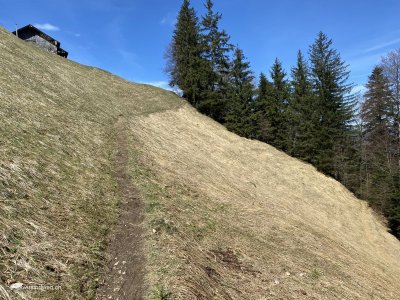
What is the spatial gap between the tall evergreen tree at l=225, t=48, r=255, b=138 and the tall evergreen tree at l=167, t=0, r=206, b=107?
397 centimetres

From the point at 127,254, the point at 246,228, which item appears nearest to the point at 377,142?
the point at 246,228

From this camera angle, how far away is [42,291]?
546 centimetres

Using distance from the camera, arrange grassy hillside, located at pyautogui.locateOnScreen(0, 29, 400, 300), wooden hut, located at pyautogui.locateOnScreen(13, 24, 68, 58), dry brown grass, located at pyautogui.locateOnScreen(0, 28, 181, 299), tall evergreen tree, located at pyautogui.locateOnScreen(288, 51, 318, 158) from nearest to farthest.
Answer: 1. dry brown grass, located at pyautogui.locateOnScreen(0, 28, 181, 299)
2. grassy hillside, located at pyautogui.locateOnScreen(0, 29, 400, 300)
3. tall evergreen tree, located at pyautogui.locateOnScreen(288, 51, 318, 158)
4. wooden hut, located at pyautogui.locateOnScreen(13, 24, 68, 58)

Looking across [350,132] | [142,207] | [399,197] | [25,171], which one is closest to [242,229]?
[142,207]

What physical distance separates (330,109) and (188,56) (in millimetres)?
18646

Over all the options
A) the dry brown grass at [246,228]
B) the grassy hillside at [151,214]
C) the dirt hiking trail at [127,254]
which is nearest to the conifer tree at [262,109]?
the dry brown grass at [246,228]

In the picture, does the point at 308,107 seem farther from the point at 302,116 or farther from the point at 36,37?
the point at 36,37

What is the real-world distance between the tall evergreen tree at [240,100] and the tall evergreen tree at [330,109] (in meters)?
7.16

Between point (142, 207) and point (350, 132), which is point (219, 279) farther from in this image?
point (350, 132)

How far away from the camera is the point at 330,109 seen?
3553 centimetres

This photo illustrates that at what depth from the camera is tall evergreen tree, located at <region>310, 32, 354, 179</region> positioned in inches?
1347

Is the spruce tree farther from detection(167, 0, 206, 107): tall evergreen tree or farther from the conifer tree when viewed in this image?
detection(167, 0, 206, 107): tall evergreen tree

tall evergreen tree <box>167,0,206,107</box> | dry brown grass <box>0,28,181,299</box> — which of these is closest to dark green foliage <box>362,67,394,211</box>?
tall evergreen tree <box>167,0,206,107</box>

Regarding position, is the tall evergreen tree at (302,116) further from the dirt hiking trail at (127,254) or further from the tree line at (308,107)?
the dirt hiking trail at (127,254)
